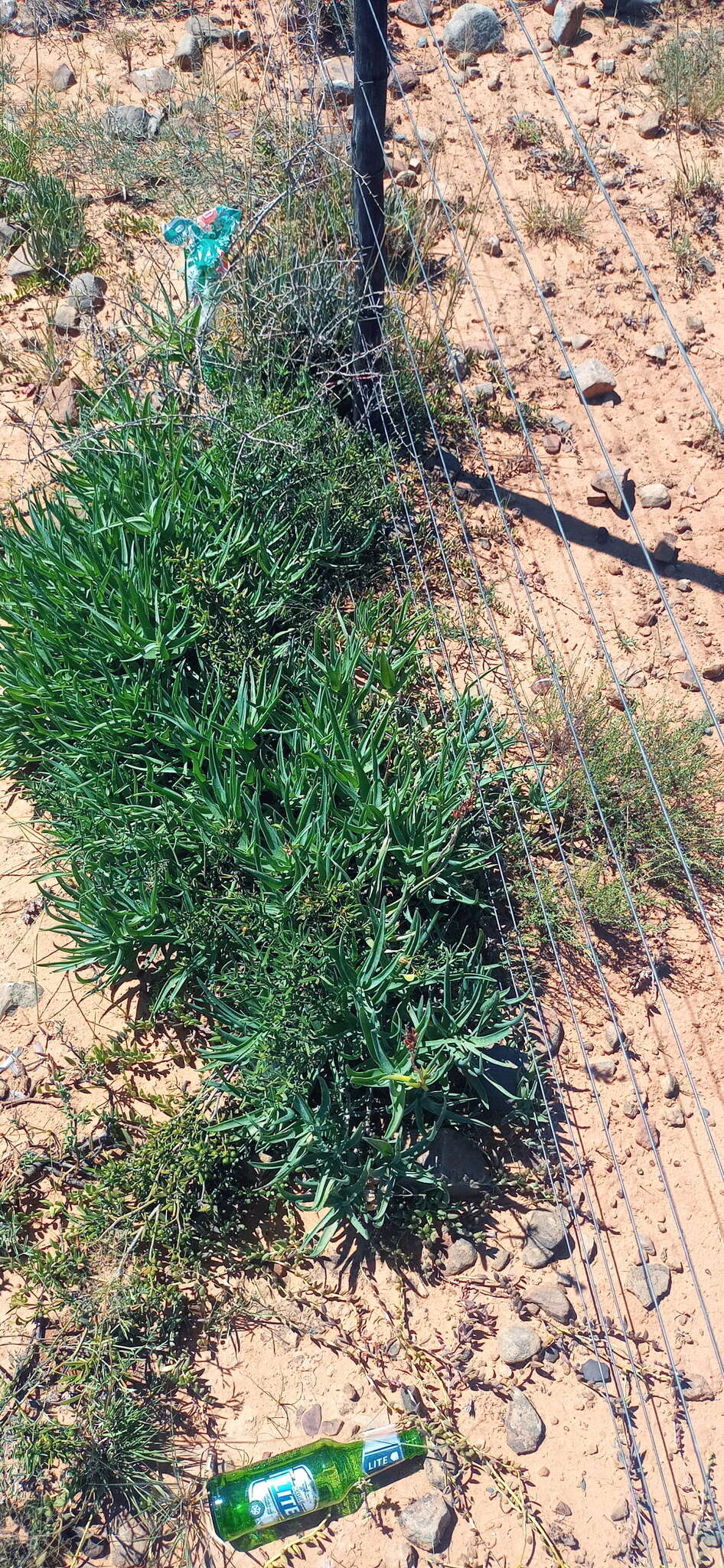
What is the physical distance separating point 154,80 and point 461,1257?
18.2 feet

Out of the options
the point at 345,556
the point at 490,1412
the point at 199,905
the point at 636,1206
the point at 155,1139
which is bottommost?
the point at 490,1412

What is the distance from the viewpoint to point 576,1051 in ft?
9.47

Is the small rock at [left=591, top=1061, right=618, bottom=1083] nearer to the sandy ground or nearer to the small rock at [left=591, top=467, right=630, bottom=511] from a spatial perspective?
the sandy ground

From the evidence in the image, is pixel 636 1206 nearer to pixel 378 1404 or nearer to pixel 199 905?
pixel 378 1404

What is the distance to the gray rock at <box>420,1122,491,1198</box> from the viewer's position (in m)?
2.63

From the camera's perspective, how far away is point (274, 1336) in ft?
8.20

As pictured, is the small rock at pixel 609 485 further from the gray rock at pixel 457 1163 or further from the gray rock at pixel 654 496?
the gray rock at pixel 457 1163

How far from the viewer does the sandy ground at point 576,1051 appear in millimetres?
2371

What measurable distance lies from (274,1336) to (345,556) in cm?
235

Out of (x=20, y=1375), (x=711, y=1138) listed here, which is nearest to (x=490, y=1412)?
(x=711, y=1138)

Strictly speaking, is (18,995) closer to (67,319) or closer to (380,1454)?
(380,1454)

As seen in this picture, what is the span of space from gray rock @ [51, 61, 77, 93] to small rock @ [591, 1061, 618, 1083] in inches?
210

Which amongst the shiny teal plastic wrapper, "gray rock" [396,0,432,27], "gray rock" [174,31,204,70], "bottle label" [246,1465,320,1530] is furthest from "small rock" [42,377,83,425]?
"bottle label" [246,1465,320,1530]

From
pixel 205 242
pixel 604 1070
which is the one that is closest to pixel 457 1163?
pixel 604 1070
